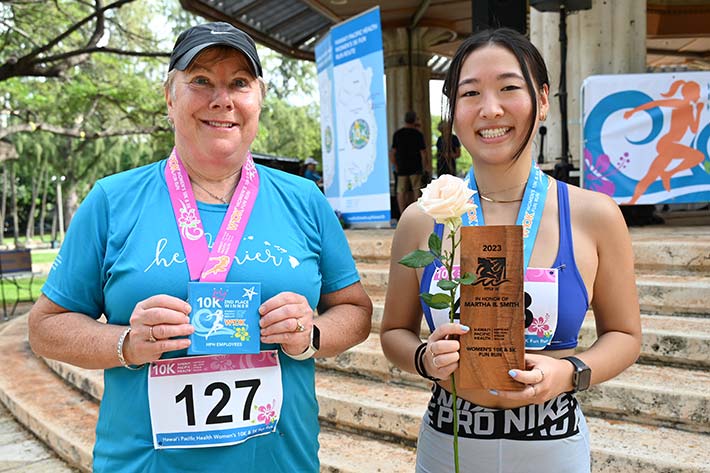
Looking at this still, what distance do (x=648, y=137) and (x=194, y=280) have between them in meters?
6.06

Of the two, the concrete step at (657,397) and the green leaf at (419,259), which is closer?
the green leaf at (419,259)

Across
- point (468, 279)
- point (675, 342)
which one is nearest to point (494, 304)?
point (468, 279)

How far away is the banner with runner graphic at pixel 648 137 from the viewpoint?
659 centimetres

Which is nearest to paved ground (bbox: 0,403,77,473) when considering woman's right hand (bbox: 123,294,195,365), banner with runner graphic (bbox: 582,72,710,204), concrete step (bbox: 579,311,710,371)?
woman's right hand (bbox: 123,294,195,365)

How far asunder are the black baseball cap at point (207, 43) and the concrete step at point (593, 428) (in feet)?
8.45

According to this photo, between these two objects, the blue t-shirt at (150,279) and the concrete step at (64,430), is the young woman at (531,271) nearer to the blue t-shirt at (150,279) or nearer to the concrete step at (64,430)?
the blue t-shirt at (150,279)

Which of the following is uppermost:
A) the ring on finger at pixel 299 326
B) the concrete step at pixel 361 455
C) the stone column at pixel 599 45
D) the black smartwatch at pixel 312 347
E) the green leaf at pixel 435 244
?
the stone column at pixel 599 45

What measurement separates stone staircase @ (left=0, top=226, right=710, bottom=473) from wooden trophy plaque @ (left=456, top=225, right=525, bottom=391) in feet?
6.77

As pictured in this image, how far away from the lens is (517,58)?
70.4 inches

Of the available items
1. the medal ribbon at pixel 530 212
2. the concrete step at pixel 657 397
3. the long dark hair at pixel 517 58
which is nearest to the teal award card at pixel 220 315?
the medal ribbon at pixel 530 212

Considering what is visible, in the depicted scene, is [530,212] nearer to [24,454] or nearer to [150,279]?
[150,279]

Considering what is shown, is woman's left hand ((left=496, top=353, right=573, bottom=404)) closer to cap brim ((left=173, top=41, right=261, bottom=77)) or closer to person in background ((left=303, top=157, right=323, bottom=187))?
cap brim ((left=173, top=41, right=261, bottom=77))

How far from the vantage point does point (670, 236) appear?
5.58 metres

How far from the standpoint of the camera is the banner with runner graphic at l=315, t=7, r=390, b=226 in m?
6.95
